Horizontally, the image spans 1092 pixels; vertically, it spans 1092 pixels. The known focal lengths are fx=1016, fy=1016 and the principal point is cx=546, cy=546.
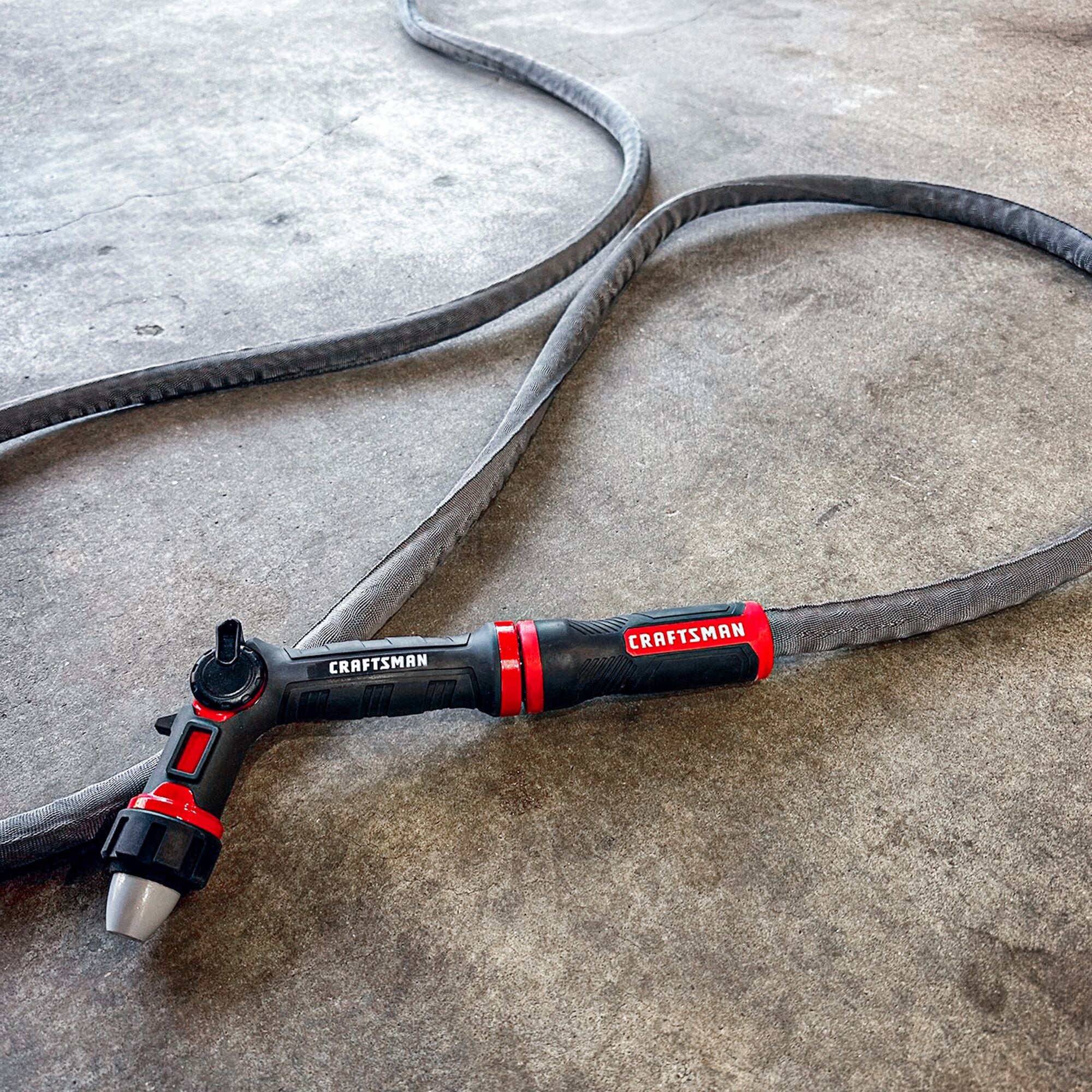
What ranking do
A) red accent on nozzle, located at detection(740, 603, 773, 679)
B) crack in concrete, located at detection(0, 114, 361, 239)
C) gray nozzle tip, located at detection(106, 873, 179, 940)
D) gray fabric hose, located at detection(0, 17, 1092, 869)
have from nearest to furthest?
1. gray nozzle tip, located at detection(106, 873, 179, 940)
2. gray fabric hose, located at detection(0, 17, 1092, 869)
3. red accent on nozzle, located at detection(740, 603, 773, 679)
4. crack in concrete, located at detection(0, 114, 361, 239)

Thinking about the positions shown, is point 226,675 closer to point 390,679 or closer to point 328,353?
point 390,679

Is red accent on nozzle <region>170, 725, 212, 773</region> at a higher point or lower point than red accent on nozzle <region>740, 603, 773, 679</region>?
lower

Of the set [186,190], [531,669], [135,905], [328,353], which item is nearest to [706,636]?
[531,669]

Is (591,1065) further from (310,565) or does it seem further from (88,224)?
(88,224)

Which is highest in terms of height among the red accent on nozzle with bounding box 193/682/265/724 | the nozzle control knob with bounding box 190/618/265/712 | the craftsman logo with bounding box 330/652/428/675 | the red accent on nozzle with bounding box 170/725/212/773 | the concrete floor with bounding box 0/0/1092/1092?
the nozzle control knob with bounding box 190/618/265/712

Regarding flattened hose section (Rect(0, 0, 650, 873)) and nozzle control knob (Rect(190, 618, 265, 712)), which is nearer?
nozzle control knob (Rect(190, 618, 265, 712))

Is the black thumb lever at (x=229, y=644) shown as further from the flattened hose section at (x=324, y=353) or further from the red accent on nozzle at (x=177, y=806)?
the flattened hose section at (x=324, y=353)

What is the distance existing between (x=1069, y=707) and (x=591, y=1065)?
65 cm

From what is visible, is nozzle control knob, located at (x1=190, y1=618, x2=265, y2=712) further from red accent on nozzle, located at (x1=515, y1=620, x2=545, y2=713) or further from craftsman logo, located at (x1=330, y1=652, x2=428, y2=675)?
red accent on nozzle, located at (x1=515, y1=620, x2=545, y2=713)

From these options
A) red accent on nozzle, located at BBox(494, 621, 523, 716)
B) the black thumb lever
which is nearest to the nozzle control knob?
the black thumb lever

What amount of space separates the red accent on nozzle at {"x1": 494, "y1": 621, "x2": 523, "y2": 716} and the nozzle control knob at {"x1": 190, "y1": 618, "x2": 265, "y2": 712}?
239mm

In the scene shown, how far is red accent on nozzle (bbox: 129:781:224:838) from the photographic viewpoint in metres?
0.89

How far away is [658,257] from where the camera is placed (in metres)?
1.85

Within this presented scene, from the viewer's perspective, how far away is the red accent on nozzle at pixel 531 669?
1018 millimetres
